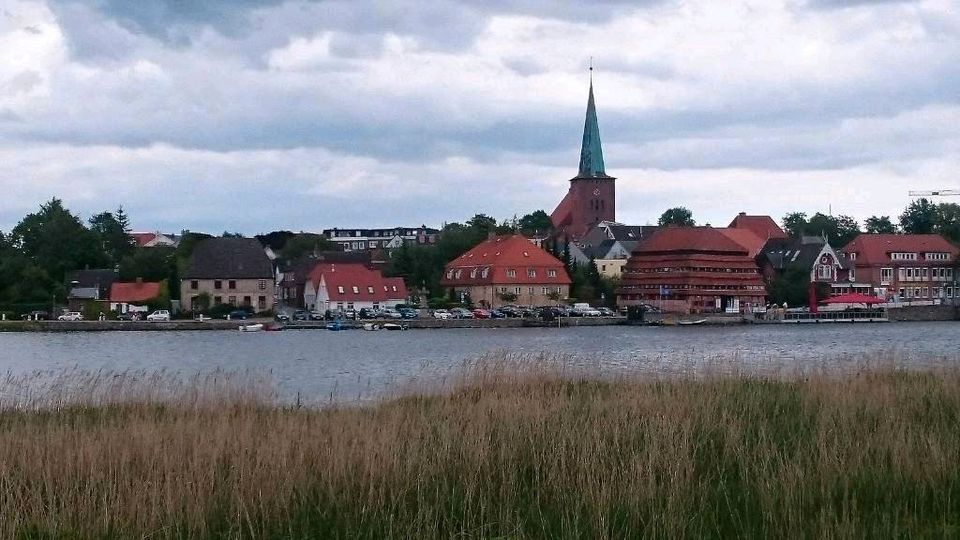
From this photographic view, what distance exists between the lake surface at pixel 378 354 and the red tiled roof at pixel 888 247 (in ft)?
131

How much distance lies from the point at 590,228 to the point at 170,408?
156 m

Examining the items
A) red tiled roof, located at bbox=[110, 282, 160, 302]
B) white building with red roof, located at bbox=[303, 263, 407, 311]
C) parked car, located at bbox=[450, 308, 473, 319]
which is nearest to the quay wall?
parked car, located at bbox=[450, 308, 473, 319]

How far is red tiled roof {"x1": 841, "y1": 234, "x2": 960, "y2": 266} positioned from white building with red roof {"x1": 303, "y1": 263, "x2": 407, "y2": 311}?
48.9 m

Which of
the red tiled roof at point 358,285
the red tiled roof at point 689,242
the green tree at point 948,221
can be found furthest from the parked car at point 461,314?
the green tree at point 948,221

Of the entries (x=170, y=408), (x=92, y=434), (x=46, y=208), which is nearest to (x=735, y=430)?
(x=92, y=434)

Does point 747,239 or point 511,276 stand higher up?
point 747,239

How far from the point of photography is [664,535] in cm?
1098

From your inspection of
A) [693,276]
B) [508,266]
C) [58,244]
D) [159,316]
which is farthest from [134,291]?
[693,276]

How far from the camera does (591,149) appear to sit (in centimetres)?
17475

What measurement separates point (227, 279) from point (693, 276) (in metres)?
41.2

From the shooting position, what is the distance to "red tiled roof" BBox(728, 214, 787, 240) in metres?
148

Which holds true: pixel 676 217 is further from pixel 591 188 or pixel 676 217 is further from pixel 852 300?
pixel 852 300

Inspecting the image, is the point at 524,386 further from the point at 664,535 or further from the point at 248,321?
the point at 248,321

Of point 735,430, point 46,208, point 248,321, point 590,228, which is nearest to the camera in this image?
point 735,430
